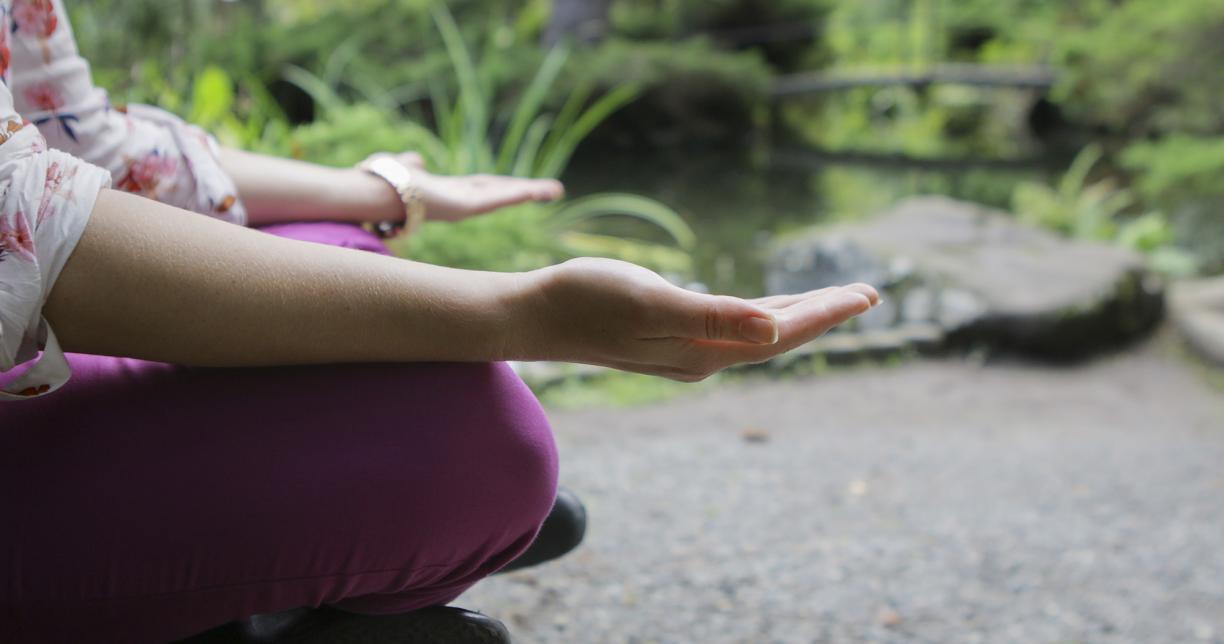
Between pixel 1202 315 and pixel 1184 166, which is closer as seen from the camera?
pixel 1202 315

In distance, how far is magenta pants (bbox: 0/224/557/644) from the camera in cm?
72

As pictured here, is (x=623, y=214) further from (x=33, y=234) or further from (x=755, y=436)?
(x=33, y=234)

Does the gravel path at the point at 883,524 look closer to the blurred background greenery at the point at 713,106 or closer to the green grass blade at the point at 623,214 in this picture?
the blurred background greenery at the point at 713,106

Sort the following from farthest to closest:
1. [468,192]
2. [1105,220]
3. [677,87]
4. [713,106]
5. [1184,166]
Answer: [713,106], [677,87], [1105,220], [1184,166], [468,192]

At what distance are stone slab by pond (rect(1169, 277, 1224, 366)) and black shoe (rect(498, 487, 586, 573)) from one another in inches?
132

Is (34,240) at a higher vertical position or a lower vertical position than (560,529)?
higher

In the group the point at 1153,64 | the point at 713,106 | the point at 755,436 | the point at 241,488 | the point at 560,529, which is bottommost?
the point at 755,436

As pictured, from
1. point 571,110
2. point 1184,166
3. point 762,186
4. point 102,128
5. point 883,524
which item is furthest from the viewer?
point 762,186

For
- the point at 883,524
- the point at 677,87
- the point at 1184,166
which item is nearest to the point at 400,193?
the point at 883,524

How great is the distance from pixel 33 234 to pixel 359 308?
21 cm

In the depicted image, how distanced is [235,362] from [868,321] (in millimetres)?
3442

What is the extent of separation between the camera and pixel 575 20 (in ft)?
25.3

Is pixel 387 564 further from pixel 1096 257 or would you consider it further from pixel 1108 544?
pixel 1096 257

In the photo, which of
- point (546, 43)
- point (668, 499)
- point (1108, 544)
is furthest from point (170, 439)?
point (546, 43)
